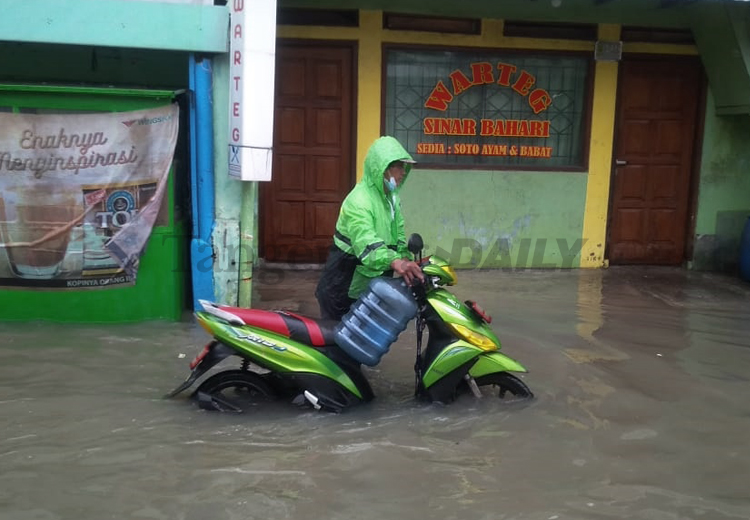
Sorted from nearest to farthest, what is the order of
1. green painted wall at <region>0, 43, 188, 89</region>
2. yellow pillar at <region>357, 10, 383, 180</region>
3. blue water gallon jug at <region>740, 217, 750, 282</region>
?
1. green painted wall at <region>0, 43, 188, 89</region>
2. yellow pillar at <region>357, 10, 383, 180</region>
3. blue water gallon jug at <region>740, 217, 750, 282</region>

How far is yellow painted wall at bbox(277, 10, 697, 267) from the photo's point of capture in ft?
26.3

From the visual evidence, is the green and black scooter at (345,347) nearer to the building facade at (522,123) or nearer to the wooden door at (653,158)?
the building facade at (522,123)

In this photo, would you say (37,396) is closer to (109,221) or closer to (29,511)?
(29,511)

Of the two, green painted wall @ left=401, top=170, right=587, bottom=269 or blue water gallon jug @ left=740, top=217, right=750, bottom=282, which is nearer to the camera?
blue water gallon jug @ left=740, top=217, right=750, bottom=282

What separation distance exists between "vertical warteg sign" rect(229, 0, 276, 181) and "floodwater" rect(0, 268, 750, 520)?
144 centimetres

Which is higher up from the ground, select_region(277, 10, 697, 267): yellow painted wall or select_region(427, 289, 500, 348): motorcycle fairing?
select_region(277, 10, 697, 267): yellow painted wall

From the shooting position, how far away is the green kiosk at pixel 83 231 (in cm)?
569

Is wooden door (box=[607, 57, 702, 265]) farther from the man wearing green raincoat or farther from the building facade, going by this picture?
the man wearing green raincoat

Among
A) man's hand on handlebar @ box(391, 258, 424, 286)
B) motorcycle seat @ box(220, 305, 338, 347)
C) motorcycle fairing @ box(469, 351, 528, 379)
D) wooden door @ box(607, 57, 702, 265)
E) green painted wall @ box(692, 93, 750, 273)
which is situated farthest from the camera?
green painted wall @ box(692, 93, 750, 273)

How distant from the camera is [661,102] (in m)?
8.73

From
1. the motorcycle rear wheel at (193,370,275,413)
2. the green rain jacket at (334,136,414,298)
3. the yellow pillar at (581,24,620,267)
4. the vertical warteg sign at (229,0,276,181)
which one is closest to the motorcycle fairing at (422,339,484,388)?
the green rain jacket at (334,136,414,298)

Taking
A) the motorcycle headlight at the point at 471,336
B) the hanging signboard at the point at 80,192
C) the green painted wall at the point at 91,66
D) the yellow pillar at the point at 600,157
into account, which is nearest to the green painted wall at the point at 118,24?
the hanging signboard at the point at 80,192

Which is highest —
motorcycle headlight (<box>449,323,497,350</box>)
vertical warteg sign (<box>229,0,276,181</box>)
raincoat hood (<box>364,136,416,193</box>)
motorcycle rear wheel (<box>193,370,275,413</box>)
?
vertical warteg sign (<box>229,0,276,181</box>)

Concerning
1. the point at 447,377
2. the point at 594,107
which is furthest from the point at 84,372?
the point at 594,107
